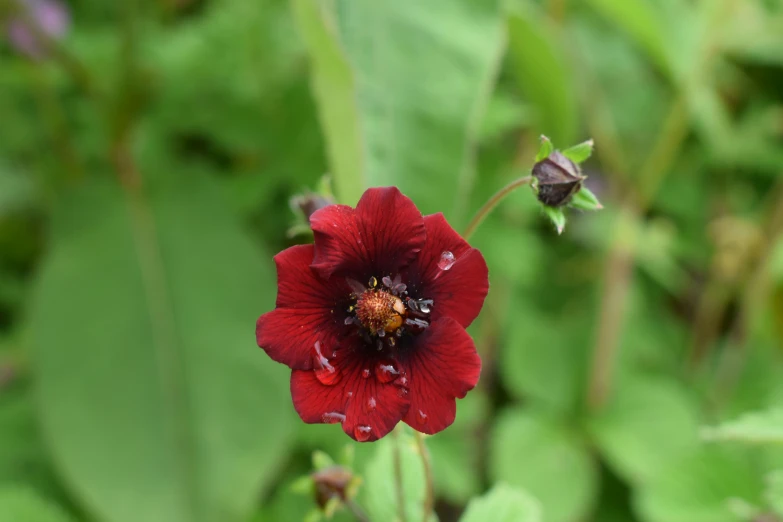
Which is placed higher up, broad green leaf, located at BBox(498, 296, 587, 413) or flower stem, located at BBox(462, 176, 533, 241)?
broad green leaf, located at BBox(498, 296, 587, 413)

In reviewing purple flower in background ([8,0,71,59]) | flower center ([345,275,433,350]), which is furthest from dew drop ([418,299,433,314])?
purple flower in background ([8,0,71,59])

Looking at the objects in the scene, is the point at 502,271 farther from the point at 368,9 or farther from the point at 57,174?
the point at 57,174

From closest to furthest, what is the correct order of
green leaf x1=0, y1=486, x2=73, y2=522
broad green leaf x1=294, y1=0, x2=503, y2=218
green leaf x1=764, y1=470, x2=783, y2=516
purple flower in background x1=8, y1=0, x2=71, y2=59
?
green leaf x1=764, y1=470, x2=783, y2=516
broad green leaf x1=294, y1=0, x2=503, y2=218
green leaf x1=0, y1=486, x2=73, y2=522
purple flower in background x1=8, y1=0, x2=71, y2=59

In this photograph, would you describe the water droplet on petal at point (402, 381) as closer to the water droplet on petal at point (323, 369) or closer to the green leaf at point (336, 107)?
the water droplet on petal at point (323, 369)

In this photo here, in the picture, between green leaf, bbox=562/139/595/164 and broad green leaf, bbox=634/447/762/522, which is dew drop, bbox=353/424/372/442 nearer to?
green leaf, bbox=562/139/595/164

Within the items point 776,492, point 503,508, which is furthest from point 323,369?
point 776,492

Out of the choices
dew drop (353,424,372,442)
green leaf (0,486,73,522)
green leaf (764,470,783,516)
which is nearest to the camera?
dew drop (353,424,372,442)

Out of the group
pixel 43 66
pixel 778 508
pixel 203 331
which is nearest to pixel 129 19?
pixel 43 66
